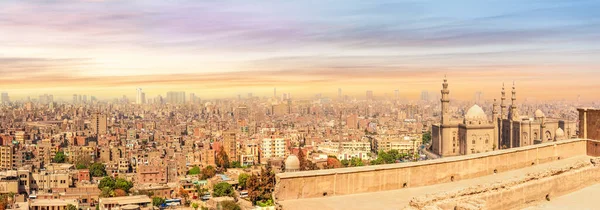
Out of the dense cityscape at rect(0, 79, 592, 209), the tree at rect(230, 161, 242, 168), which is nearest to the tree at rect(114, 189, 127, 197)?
the dense cityscape at rect(0, 79, 592, 209)

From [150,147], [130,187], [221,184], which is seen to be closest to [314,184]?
[221,184]

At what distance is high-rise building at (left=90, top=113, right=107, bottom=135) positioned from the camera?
4754cm

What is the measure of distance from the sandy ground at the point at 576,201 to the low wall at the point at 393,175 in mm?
590

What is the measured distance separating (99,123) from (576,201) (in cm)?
4751

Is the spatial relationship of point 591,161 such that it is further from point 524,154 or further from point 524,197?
point 524,197

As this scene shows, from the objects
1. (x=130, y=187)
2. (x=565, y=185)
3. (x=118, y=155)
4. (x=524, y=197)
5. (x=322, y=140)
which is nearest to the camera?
(x=524, y=197)

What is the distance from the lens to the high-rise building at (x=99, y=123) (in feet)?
156

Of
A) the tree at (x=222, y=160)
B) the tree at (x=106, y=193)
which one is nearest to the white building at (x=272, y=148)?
the tree at (x=222, y=160)

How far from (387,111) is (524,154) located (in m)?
61.4

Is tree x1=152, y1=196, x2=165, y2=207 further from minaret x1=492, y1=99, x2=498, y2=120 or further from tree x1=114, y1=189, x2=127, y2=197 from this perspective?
minaret x1=492, y1=99, x2=498, y2=120

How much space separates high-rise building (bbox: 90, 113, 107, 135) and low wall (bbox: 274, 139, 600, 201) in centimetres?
4612

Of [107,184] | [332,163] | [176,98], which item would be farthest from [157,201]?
[176,98]

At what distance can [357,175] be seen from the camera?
12.2 feet

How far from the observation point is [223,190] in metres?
21.5
